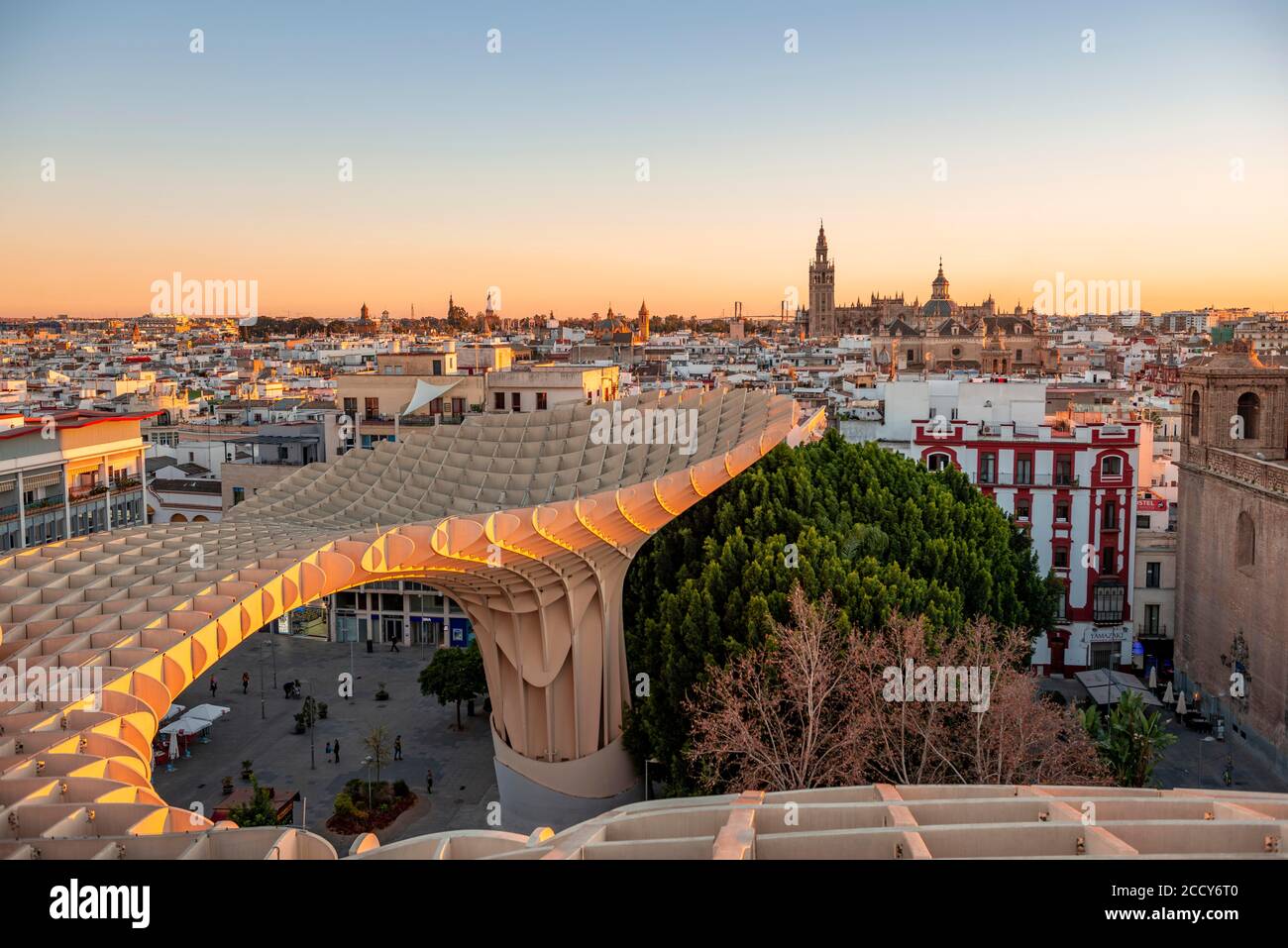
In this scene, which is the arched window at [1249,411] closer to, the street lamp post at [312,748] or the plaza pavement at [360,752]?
the plaza pavement at [360,752]

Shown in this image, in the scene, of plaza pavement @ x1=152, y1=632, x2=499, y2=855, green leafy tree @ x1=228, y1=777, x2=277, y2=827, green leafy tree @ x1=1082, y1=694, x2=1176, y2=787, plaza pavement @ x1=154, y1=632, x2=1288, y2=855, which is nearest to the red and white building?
plaza pavement @ x1=154, y1=632, x2=1288, y2=855

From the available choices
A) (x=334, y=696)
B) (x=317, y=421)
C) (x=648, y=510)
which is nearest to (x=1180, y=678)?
(x=648, y=510)

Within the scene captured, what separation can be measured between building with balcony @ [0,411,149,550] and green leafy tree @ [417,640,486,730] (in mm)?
13915

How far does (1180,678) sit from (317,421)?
41943mm

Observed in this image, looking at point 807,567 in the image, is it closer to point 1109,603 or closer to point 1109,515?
point 1109,515

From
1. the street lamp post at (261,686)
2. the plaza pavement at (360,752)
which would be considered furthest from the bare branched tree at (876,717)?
the street lamp post at (261,686)

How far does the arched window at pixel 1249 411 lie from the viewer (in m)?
35.0

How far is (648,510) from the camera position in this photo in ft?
81.1

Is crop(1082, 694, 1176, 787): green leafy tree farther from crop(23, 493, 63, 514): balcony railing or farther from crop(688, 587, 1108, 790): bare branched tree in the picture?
crop(23, 493, 63, 514): balcony railing

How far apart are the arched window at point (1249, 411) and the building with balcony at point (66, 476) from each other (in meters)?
37.9

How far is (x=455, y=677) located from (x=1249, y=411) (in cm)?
2611

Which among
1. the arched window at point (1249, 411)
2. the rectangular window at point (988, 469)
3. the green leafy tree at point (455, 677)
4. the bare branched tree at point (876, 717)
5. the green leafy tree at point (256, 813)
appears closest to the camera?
the bare branched tree at point (876, 717)

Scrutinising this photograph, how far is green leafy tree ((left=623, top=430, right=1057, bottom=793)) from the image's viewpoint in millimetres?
24906
